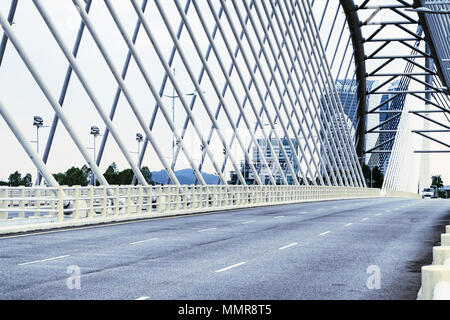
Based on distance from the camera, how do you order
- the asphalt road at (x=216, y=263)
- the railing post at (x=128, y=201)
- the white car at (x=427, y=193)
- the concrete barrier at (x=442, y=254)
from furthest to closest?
the white car at (x=427, y=193) → the railing post at (x=128, y=201) → the asphalt road at (x=216, y=263) → the concrete barrier at (x=442, y=254)

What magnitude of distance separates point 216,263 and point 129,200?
15.6 m

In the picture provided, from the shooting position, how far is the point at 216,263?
1420 centimetres

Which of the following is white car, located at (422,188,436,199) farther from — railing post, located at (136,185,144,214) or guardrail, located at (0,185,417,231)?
railing post, located at (136,185,144,214)

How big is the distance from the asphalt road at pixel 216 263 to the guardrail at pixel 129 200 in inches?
81.0

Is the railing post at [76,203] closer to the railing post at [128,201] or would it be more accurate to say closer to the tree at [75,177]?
the railing post at [128,201]

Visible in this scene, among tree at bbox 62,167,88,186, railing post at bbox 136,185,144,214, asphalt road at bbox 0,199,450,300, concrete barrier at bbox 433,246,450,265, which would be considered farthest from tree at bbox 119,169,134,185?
concrete barrier at bbox 433,246,450,265

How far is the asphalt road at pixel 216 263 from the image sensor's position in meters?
10.6

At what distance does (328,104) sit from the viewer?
2670 inches

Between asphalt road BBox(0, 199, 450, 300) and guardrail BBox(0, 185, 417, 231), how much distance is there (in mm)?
2058

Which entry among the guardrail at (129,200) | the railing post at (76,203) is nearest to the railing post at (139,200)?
the guardrail at (129,200)

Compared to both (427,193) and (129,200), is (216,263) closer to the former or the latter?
(129,200)

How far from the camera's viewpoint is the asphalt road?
1061cm
